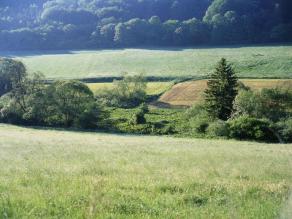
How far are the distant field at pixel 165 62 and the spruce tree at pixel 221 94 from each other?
2767 centimetres

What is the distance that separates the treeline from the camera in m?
64.5

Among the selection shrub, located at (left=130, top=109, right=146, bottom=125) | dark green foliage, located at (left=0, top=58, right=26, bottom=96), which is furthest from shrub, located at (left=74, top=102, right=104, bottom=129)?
dark green foliage, located at (left=0, top=58, right=26, bottom=96)

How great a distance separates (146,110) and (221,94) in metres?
12.7

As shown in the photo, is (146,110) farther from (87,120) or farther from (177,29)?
(177,29)

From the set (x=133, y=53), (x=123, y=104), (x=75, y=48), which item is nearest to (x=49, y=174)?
(x=123, y=104)

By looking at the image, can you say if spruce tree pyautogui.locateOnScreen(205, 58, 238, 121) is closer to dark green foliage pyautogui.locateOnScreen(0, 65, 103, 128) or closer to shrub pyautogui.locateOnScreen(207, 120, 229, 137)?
shrub pyautogui.locateOnScreen(207, 120, 229, 137)

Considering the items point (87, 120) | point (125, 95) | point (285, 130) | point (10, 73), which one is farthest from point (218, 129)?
point (10, 73)

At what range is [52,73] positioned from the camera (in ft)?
417

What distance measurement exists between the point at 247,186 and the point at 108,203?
4.35 meters

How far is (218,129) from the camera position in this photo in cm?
5934

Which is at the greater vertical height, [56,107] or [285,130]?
[56,107]

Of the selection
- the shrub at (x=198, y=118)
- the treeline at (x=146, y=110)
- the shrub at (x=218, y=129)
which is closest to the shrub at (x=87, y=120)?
the treeline at (x=146, y=110)

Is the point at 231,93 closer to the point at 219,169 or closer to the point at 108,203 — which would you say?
the point at 219,169

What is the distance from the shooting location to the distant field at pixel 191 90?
84.2 m
